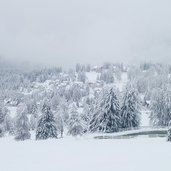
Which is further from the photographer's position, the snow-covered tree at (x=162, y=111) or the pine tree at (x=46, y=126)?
the snow-covered tree at (x=162, y=111)

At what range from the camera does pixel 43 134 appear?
57281mm

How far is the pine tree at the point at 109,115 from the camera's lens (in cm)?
5225

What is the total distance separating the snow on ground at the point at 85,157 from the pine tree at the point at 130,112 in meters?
21.1

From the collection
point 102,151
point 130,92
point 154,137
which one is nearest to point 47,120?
point 130,92

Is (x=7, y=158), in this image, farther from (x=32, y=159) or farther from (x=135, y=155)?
(x=135, y=155)

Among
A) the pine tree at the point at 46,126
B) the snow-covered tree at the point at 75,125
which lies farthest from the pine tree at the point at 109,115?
the snow-covered tree at the point at 75,125

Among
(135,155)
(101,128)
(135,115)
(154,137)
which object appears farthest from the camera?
(135,115)

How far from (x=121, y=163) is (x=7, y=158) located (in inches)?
444

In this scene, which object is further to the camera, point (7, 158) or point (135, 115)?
point (135, 115)

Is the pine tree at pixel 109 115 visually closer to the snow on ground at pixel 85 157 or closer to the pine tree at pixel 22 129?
the snow on ground at pixel 85 157

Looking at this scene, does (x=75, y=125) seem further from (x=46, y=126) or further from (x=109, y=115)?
(x=109, y=115)

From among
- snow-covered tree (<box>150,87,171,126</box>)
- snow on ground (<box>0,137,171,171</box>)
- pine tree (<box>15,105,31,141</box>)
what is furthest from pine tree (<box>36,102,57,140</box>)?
snow-covered tree (<box>150,87,171,126</box>)

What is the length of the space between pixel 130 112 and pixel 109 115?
16.8 ft

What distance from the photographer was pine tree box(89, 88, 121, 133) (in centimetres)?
5225
